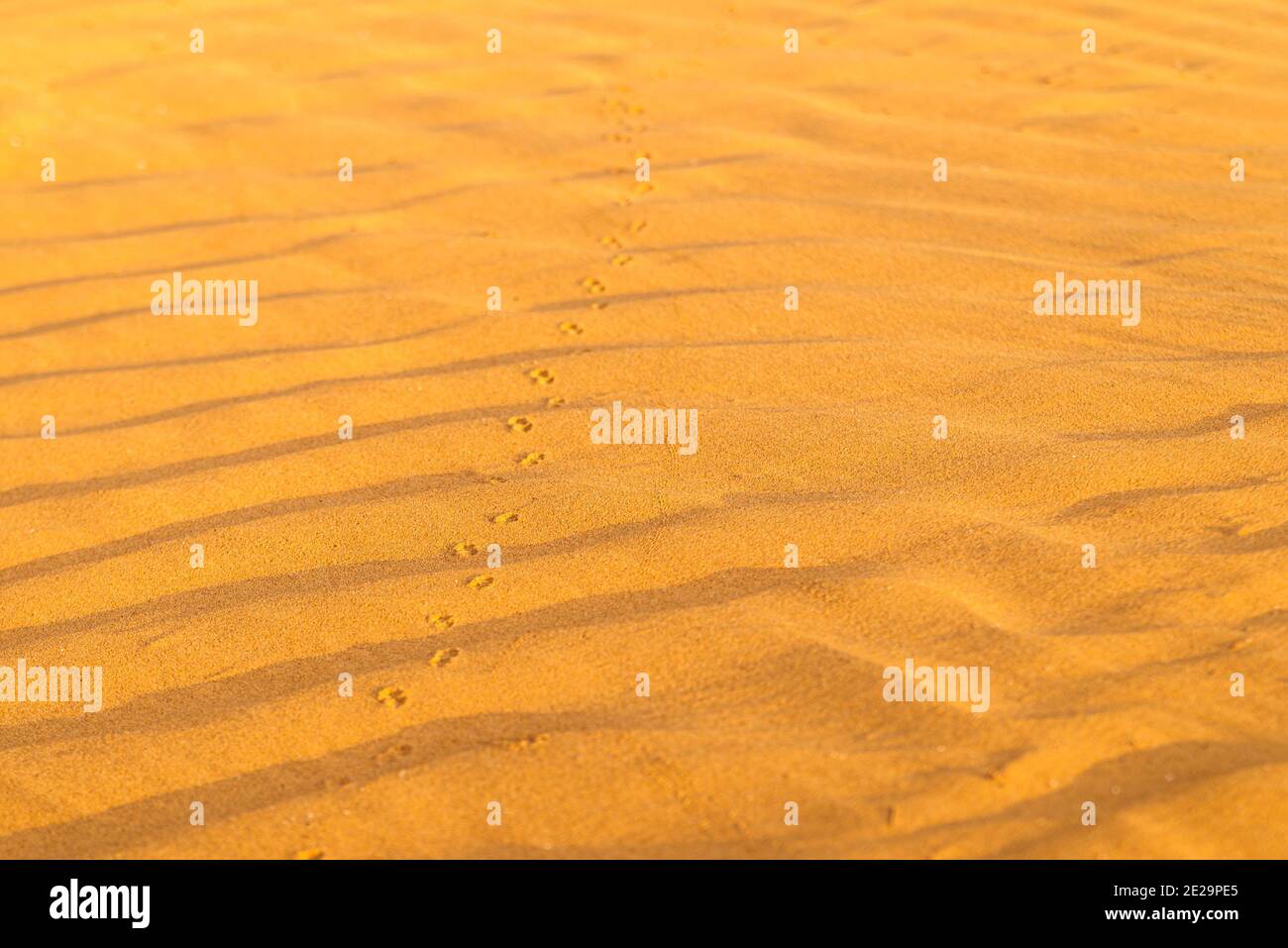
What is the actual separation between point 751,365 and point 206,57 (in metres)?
2.86

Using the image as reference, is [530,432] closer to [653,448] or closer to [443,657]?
[653,448]

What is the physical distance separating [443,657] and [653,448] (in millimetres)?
739

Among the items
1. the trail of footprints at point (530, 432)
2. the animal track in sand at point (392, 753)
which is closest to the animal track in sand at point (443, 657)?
the trail of footprints at point (530, 432)

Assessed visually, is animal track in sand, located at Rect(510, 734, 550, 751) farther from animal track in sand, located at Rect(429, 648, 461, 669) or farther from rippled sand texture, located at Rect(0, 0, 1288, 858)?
animal track in sand, located at Rect(429, 648, 461, 669)

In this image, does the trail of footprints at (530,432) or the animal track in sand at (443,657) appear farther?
the animal track in sand at (443,657)

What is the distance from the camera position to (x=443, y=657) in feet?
7.11

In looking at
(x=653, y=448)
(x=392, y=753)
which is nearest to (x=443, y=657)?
(x=392, y=753)

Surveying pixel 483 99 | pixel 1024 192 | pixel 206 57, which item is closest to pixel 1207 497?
pixel 1024 192

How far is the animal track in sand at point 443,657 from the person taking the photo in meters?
2.15

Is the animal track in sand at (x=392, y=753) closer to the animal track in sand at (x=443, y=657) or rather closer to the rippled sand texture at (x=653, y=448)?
the rippled sand texture at (x=653, y=448)

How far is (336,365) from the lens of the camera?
10.2 feet

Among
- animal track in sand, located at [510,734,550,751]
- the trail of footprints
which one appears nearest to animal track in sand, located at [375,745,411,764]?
the trail of footprints
